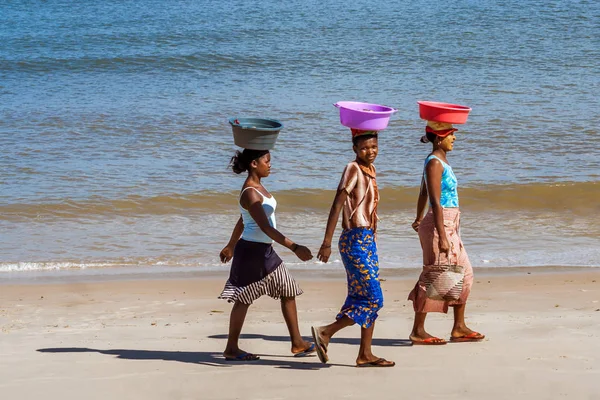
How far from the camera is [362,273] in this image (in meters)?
4.94

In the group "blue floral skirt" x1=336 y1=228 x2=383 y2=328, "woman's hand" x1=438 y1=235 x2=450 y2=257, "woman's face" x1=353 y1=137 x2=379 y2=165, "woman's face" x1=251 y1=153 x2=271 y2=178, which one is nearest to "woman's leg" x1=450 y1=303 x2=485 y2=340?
"woman's hand" x1=438 y1=235 x2=450 y2=257

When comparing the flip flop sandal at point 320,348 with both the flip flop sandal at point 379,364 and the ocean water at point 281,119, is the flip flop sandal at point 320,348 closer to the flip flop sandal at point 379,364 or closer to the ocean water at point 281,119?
the flip flop sandal at point 379,364

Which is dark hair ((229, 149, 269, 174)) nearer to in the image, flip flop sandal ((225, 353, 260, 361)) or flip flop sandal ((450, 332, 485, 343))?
flip flop sandal ((225, 353, 260, 361))

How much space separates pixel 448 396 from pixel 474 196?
712 centimetres

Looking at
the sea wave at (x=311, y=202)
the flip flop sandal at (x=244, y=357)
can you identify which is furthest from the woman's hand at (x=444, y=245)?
the sea wave at (x=311, y=202)

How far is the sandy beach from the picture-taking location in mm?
4594

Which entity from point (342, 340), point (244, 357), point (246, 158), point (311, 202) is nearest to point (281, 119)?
point (311, 202)

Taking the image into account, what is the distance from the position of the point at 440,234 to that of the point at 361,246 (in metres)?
0.68

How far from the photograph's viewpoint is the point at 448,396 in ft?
14.5

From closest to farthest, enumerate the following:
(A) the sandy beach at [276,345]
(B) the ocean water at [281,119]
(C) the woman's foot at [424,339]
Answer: (A) the sandy beach at [276,345], (C) the woman's foot at [424,339], (B) the ocean water at [281,119]

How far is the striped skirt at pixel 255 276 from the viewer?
5.08 metres

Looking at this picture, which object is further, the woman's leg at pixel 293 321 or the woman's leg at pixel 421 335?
the woman's leg at pixel 421 335

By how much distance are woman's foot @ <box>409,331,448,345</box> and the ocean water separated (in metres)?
2.81

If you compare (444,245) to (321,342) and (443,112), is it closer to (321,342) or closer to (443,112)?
(443,112)
